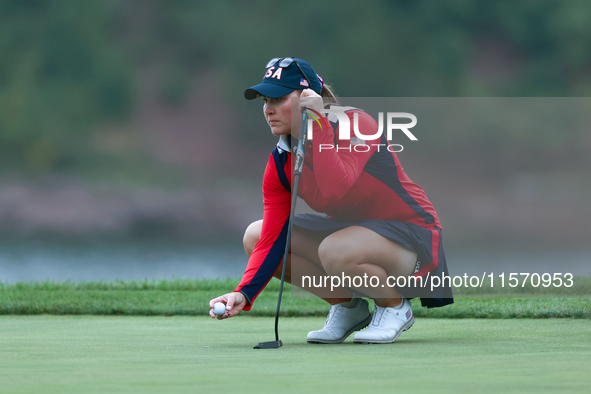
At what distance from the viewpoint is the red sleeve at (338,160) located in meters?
2.32

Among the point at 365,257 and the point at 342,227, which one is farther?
the point at 342,227

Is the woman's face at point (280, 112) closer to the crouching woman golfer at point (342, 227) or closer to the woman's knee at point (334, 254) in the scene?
the crouching woman golfer at point (342, 227)

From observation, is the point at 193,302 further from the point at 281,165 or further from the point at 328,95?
the point at 328,95

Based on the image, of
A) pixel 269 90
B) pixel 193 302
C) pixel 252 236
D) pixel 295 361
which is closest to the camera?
pixel 295 361

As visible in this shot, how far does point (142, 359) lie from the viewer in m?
1.98

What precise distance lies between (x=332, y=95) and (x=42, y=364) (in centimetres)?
132

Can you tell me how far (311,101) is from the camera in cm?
233

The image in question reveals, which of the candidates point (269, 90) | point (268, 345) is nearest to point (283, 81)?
point (269, 90)

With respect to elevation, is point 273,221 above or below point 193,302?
above

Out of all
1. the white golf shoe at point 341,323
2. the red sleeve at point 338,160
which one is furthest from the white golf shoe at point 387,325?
the red sleeve at point 338,160

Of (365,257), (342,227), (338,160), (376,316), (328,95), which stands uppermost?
(328,95)

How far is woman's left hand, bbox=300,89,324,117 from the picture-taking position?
7.63 feet

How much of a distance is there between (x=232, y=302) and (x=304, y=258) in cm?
50

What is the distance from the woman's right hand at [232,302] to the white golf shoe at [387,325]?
0.43 meters
